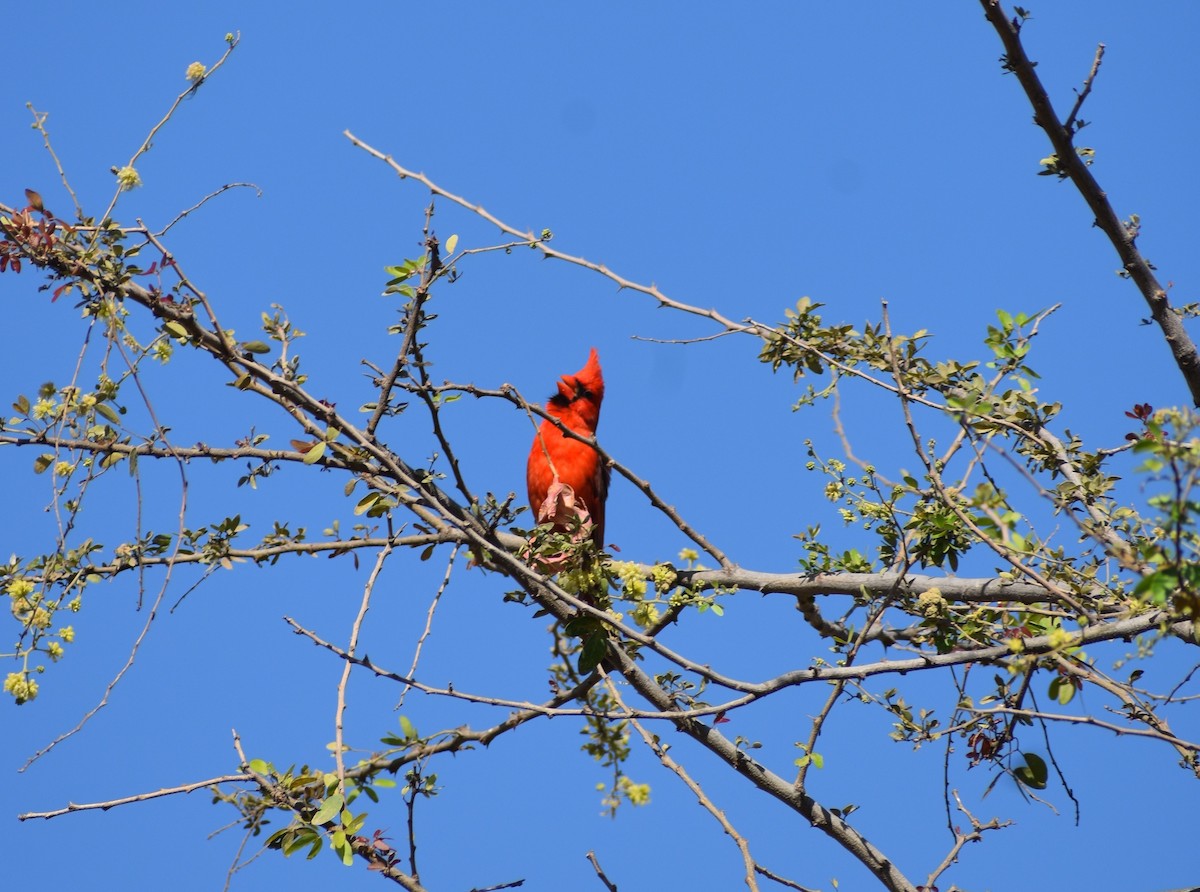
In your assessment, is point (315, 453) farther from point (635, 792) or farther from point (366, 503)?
point (635, 792)

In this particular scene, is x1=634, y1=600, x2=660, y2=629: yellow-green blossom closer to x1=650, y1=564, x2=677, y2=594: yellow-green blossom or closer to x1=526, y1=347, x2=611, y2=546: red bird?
x1=650, y1=564, x2=677, y2=594: yellow-green blossom

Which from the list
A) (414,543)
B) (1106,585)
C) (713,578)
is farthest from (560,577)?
(1106,585)

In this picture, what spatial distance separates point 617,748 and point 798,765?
0.59 meters

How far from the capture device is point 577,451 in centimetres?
545

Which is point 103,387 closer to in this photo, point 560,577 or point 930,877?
point 560,577

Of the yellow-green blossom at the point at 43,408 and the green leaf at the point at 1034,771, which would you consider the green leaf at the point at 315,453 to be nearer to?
the yellow-green blossom at the point at 43,408

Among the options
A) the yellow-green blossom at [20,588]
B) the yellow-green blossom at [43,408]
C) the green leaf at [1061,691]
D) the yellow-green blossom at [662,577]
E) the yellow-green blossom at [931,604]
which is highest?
the yellow-green blossom at [43,408]

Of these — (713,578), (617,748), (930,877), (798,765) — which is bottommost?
(930,877)

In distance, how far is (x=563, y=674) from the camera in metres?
3.65

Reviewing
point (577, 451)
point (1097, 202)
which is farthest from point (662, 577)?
point (577, 451)

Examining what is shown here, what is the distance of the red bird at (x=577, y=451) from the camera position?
5.41 metres

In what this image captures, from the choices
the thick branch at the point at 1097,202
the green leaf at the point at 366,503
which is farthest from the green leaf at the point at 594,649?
the thick branch at the point at 1097,202

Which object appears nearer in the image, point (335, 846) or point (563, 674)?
point (335, 846)

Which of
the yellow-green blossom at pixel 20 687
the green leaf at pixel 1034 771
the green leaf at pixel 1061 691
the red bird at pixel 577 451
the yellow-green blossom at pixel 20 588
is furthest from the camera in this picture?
the red bird at pixel 577 451
